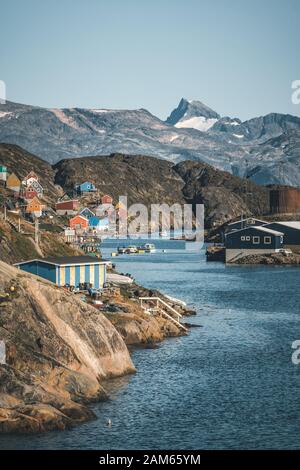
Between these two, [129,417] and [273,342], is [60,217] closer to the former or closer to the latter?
[273,342]

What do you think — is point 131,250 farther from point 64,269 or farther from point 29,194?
point 64,269

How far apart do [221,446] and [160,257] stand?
120223 mm

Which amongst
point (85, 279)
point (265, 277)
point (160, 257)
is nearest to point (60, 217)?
point (160, 257)

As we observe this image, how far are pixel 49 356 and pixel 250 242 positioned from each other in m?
98.2

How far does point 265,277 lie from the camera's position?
115m

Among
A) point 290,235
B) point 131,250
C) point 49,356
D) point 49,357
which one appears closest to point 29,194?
point 131,250

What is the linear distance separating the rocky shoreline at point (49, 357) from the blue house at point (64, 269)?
1537 cm

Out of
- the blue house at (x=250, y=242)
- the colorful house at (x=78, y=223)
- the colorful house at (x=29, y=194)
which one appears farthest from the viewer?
the colorful house at (x=29, y=194)

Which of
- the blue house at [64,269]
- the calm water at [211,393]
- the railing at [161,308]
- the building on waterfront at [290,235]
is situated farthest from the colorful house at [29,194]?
the blue house at [64,269]

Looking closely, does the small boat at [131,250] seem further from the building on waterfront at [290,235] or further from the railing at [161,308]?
the railing at [161,308]

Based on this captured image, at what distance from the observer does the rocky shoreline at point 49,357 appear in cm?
3772

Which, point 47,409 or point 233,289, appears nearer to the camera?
point 47,409

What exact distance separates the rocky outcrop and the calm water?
866 mm

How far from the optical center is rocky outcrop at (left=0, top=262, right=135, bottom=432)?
124 feet
